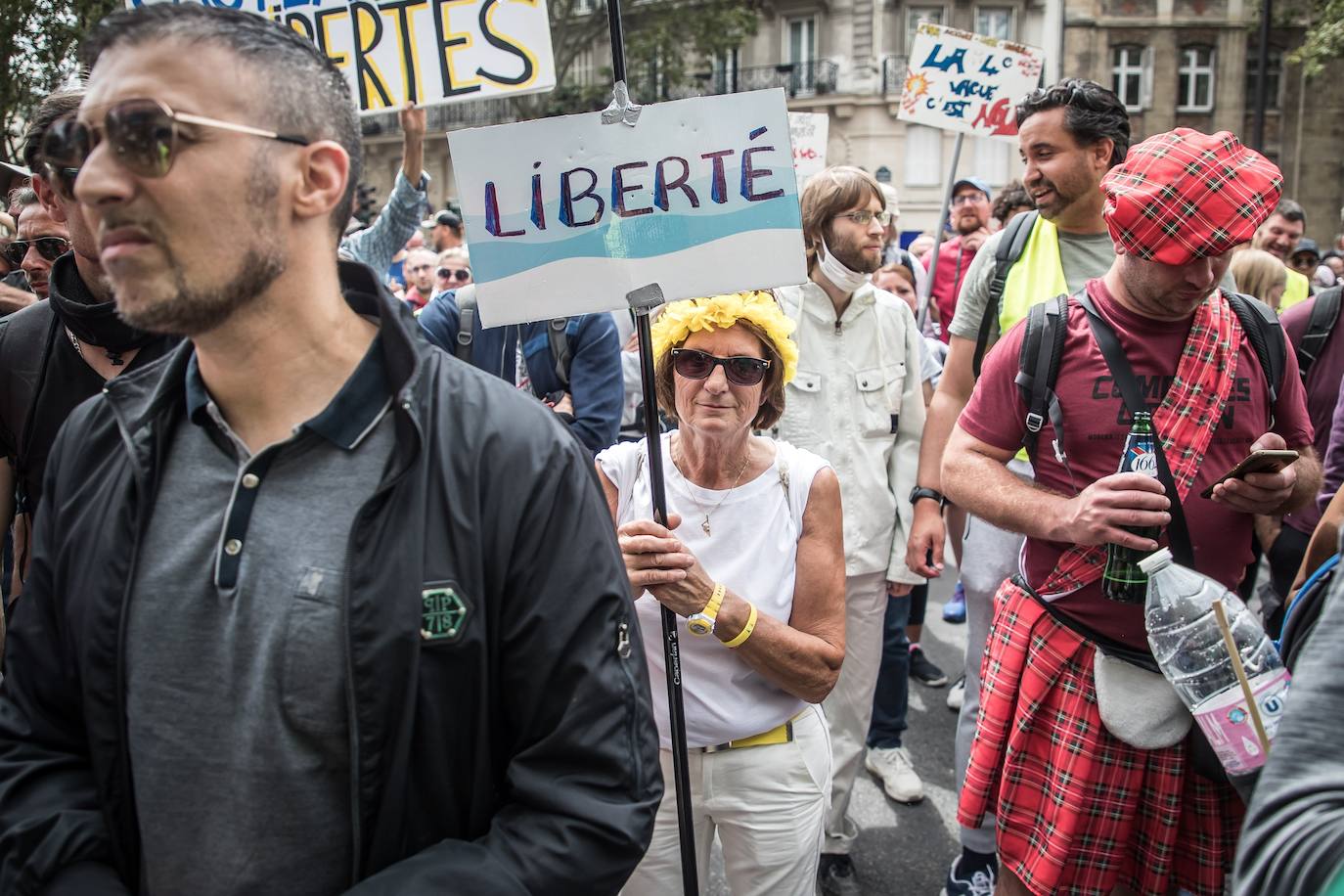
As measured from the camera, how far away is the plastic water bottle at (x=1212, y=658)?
6.52 feet

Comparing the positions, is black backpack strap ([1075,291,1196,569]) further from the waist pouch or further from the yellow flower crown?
the yellow flower crown

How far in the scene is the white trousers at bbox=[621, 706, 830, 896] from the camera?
2.36 m

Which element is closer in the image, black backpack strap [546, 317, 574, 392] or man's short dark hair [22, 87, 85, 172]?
man's short dark hair [22, 87, 85, 172]

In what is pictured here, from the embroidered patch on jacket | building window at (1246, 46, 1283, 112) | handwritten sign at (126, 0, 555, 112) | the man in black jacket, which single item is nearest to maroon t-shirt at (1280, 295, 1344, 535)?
handwritten sign at (126, 0, 555, 112)

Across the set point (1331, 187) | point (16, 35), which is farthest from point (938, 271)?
point (1331, 187)

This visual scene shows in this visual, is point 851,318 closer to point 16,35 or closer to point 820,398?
point 820,398

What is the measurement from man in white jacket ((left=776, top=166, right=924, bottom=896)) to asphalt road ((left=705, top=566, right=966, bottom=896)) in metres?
0.18

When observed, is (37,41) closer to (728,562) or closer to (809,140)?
(809,140)

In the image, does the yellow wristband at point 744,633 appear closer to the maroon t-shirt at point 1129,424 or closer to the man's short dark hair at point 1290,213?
the maroon t-shirt at point 1129,424

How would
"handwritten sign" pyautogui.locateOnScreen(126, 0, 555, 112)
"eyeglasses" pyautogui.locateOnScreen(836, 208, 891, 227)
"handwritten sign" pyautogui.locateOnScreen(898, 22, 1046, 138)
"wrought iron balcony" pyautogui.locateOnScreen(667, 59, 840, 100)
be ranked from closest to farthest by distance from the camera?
"eyeglasses" pyautogui.locateOnScreen(836, 208, 891, 227), "handwritten sign" pyautogui.locateOnScreen(126, 0, 555, 112), "handwritten sign" pyautogui.locateOnScreen(898, 22, 1046, 138), "wrought iron balcony" pyautogui.locateOnScreen(667, 59, 840, 100)

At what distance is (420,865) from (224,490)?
0.54 metres

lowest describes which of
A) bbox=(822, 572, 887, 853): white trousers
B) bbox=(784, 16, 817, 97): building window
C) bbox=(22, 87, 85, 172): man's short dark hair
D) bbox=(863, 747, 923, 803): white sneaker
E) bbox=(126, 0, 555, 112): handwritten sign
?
bbox=(863, 747, 923, 803): white sneaker

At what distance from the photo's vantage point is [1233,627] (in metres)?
2.10

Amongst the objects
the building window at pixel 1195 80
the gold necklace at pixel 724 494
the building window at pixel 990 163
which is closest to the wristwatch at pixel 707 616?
the gold necklace at pixel 724 494
